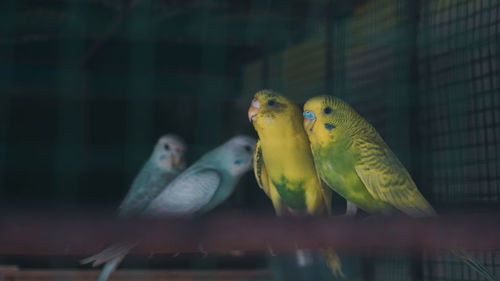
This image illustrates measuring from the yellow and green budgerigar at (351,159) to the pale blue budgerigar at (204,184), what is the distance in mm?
203

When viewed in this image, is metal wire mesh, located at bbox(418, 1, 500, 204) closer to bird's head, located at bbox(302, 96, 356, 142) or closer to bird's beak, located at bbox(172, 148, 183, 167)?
bird's head, located at bbox(302, 96, 356, 142)

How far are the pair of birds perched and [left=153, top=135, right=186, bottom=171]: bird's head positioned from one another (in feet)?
0.97

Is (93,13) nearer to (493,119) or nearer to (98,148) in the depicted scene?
(98,148)

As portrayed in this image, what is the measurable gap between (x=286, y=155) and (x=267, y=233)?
0.47 meters

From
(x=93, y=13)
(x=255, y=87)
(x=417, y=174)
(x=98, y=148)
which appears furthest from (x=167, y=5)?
(x=417, y=174)

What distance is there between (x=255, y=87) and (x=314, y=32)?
12.1 inches

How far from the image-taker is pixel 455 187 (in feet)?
5.28

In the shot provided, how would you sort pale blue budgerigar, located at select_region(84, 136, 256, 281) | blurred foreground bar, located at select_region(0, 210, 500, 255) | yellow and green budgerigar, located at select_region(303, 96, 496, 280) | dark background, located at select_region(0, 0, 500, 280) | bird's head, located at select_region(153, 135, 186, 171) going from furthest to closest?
dark background, located at select_region(0, 0, 500, 280) < bird's head, located at select_region(153, 135, 186, 171) < pale blue budgerigar, located at select_region(84, 136, 256, 281) < yellow and green budgerigar, located at select_region(303, 96, 496, 280) < blurred foreground bar, located at select_region(0, 210, 500, 255)

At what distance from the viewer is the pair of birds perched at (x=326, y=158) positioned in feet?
3.76

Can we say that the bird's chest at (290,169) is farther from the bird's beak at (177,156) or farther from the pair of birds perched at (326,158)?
the bird's beak at (177,156)

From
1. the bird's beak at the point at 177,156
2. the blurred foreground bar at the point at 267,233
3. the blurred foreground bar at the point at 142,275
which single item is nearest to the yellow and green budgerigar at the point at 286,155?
the bird's beak at the point at 177,156

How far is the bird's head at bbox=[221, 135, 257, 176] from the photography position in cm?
134

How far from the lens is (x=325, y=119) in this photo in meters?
1.18

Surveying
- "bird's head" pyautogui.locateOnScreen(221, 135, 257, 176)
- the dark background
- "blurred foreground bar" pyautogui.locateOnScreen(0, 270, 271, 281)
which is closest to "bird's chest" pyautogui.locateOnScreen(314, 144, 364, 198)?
"bird's head" pyautogui.locateOnScreen(221, 135, 257, 176)
